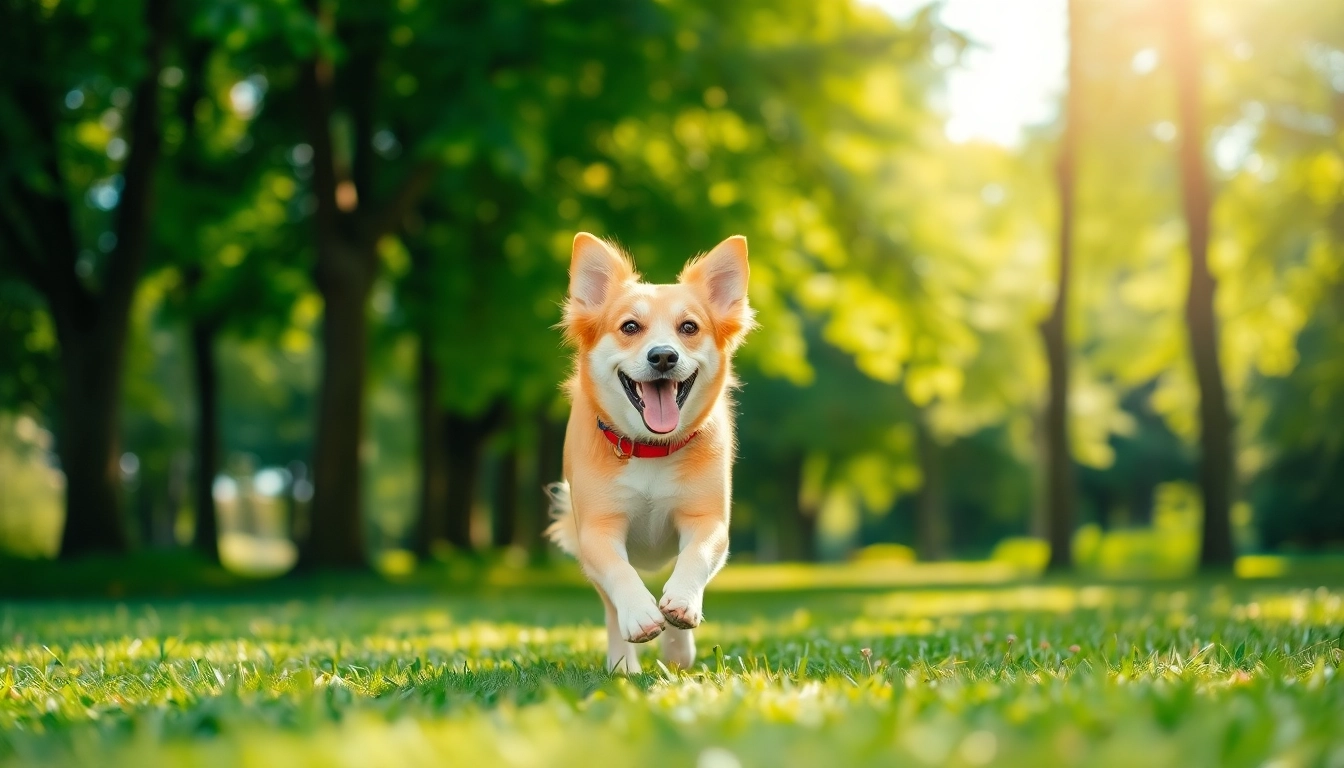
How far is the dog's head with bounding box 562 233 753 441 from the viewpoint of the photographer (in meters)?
5.02

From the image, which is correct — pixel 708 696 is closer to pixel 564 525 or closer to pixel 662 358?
pixel 662 358

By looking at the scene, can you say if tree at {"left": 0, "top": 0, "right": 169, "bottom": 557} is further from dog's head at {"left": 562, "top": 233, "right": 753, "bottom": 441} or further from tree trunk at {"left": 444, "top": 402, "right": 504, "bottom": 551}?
dog's head at {"left": 562, "top": 233, "right": 753, "bottom": 441}

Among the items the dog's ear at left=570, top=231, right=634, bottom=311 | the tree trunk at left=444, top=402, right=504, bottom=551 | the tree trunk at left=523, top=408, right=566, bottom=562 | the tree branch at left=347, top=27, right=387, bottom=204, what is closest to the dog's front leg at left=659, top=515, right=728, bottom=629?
the dog's ear at left=570, top=231, right=634, bottom=311

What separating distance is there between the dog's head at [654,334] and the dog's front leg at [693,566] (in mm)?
397

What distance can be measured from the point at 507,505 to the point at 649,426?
25.7 m

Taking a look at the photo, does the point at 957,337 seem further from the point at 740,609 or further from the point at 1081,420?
the point at 1081,420

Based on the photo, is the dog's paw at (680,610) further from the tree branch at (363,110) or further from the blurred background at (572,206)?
the tree branch at (363,110)

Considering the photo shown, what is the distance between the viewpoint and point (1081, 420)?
35906mm

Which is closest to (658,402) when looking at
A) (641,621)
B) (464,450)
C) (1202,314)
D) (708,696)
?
(641,621)

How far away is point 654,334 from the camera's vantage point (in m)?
5.13

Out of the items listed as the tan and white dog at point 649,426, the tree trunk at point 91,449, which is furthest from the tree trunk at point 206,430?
the tan and white dog at point 649,426

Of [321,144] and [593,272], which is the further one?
[321,144]

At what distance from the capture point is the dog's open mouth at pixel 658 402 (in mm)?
4973

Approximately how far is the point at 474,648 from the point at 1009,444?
127ft
